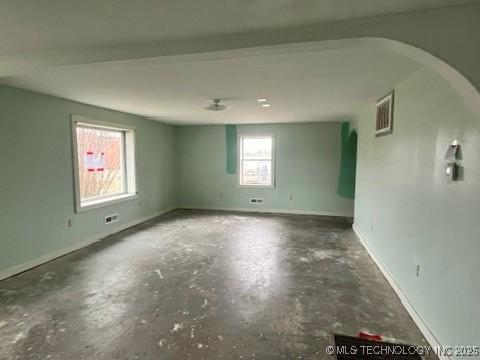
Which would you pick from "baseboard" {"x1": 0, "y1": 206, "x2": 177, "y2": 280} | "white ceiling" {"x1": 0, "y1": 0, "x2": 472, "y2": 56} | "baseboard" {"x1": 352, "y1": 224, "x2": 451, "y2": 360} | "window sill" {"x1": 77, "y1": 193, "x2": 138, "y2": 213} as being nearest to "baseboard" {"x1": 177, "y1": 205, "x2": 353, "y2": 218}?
"baseboard" {"x1": 0, "y1": 206, "x2": 177, "y2": 280}

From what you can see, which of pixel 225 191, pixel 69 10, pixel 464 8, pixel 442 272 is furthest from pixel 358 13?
pixel 225 191

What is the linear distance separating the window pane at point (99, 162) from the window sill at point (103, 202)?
0.36 feet

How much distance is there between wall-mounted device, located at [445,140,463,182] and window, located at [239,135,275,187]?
490 cm

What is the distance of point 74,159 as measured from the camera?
3979 millimetres

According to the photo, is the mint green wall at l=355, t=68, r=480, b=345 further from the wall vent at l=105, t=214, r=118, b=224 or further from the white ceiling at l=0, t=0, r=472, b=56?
the wall vent at l=105, t=214, r=118, b=224

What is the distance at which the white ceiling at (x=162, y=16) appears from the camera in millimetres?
1351

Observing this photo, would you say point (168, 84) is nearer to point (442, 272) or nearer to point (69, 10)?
point (69, 10)

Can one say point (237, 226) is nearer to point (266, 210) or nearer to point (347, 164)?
point (266, 210)

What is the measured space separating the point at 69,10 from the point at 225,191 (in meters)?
5.77

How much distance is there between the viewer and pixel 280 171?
6.66m

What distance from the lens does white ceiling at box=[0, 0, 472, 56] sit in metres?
1.35

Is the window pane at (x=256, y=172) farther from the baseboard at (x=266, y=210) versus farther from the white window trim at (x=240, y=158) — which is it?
the baseboard at (x=266, y=210)

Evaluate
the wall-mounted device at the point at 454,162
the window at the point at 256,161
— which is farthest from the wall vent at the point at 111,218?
the wall-mounted device at the point at 454,162

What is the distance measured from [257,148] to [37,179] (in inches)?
182
